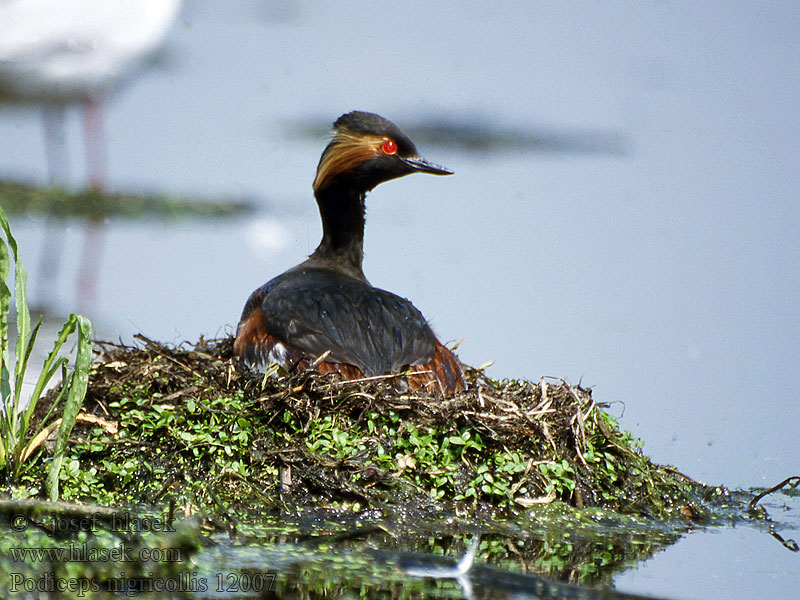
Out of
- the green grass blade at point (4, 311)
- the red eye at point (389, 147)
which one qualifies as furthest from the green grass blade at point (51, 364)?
the red eye at point (389, 147)

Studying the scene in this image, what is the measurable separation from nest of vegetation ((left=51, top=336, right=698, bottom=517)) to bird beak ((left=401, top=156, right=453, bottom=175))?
189 cm

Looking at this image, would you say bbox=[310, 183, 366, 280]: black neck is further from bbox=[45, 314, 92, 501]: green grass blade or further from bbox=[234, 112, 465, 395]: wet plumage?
bbox=[45, 314, 92, 501]: green grass blade

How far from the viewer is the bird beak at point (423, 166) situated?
5.72 meters

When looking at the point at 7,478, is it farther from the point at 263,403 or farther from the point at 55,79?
the point at 55,79

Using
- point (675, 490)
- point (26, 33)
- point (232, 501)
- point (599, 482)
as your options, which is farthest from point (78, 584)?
point (26, 33)

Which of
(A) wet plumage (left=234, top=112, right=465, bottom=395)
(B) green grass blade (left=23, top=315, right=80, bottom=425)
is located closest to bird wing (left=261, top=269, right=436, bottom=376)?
(A) wet plumage (left=234, top=112, right=465, bottom=395)

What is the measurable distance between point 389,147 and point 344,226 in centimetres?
60

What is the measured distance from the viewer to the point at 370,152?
568cm

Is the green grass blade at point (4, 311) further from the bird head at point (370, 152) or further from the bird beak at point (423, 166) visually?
the bird beak at point (423, 166)

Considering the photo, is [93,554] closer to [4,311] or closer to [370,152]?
[4,311]

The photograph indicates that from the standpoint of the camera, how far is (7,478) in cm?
365

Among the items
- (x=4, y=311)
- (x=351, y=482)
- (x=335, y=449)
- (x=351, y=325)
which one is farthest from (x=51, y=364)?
(x=351, y=325)

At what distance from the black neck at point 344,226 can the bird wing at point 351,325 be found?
32.5 inches

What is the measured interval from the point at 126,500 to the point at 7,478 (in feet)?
1.62
